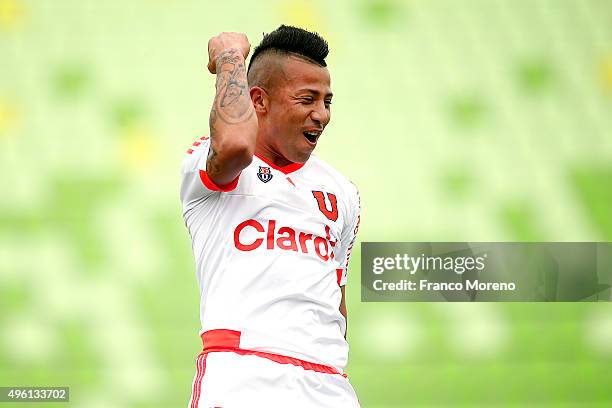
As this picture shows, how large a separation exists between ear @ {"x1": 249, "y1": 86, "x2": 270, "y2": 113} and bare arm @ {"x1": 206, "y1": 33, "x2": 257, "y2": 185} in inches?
8.3

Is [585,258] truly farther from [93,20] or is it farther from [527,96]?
[93,20]

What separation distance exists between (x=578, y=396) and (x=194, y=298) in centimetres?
174

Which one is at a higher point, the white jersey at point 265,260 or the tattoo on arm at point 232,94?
the tattoo on arm at point 232,94

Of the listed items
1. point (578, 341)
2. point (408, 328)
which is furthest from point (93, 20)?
point (578, 341)

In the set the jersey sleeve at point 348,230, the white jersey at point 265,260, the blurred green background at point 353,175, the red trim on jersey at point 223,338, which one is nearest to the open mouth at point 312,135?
the white jersey at point 265,260

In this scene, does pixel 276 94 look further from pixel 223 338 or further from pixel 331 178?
pixel 223 338

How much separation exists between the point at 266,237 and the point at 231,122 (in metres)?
0.32

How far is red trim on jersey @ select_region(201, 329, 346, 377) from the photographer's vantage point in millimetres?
2109

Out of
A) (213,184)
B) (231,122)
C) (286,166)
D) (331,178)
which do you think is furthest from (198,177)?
(331,178)

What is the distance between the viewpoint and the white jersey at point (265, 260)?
2.12 m

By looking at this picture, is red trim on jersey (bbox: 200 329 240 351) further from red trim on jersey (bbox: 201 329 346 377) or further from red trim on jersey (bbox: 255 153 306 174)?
red trim on jersey (bbox: 255 153 306 174)

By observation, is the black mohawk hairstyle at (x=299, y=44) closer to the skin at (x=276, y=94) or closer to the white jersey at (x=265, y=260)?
the skin at (x=276, y=94)

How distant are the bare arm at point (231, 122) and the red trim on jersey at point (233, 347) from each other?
1.16 feet

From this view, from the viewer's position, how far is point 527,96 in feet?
13.5
